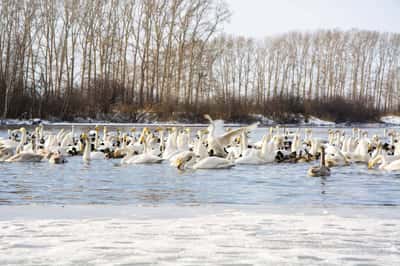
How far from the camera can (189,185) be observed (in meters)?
12.2

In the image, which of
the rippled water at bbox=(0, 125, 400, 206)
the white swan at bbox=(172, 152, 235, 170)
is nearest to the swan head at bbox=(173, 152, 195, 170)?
the white swan at bbox=(172, 152, 235, 170)

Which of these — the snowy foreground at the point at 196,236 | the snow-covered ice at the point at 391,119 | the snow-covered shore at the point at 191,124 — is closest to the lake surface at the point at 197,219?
the snowy foreground at the point at 196,236

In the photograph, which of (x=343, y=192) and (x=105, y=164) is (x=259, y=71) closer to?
(x=105, y=164)

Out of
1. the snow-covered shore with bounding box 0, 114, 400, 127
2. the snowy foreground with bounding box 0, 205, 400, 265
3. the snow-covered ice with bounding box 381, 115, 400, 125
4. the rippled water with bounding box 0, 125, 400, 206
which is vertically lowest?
the rippled water with bounding box 0, 125, 400, 206

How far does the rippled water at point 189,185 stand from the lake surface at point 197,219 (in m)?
0.02

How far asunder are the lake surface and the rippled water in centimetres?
2

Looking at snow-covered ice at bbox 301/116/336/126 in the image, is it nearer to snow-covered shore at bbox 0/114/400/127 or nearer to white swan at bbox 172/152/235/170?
snow-covered shore at bbox 0/114/400/127

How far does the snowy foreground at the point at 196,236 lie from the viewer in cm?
547

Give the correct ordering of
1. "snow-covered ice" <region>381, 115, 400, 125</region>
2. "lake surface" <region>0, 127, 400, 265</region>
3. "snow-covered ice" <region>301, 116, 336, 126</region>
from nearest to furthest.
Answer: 1. "lake surface" <region>0, 127, 400, 265</region>
2. "snow-covered ice" <region>301, 116, 336, 126</region>
3. "snow-covered ice" <region>381, 115, 400, 125</region>

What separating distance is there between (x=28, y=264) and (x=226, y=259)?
1565mm

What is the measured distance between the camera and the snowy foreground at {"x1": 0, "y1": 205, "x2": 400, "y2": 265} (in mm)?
5473

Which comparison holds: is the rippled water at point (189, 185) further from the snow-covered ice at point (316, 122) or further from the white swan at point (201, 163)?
the snow-covered ice at point (316, 122)

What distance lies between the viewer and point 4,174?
1384 centimetres

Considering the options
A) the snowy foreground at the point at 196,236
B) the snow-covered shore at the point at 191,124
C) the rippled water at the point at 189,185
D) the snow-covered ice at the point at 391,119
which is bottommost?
the rippled water at the point at 189,185
